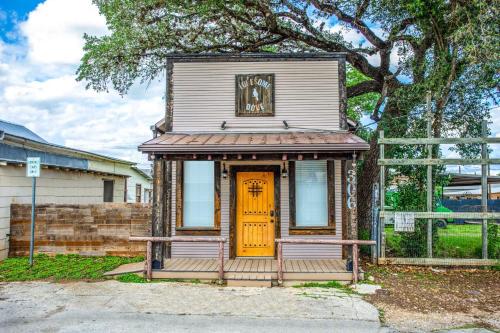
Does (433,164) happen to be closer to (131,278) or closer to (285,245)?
(285,245)

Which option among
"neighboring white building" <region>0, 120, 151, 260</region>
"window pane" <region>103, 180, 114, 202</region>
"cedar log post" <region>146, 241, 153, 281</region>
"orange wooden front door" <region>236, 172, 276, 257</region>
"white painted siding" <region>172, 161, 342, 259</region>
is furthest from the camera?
"window pane" <region>103, 180, 114, 202</region>

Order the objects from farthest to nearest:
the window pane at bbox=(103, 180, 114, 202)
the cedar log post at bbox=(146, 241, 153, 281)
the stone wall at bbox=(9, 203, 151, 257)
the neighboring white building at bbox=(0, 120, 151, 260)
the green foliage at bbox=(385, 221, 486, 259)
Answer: the window pane at bbox=(103, 180, 114, 202) < the stone wall at bbox=(9, 203, 151, 257) < the neighboring white building at bbox=(0, 120, 151, 260) < the green foliage at bbox=(385, 221, 486, 259) < the cedar log post at bbox=(146, 241, 153, 281)

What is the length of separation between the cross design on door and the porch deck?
5.43 ft

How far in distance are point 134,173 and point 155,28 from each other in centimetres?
975

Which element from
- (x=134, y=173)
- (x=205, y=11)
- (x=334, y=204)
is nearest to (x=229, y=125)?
(x=334, y=204)

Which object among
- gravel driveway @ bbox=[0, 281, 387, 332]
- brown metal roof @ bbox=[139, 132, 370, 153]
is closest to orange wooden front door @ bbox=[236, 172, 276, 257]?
brown metal roof @ bbox=[139, 132, 370, 153]

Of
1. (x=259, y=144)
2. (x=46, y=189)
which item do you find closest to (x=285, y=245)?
(x=259, y=144)

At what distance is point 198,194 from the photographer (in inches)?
366

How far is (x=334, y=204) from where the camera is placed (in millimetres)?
9055

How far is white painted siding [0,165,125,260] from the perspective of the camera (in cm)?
944

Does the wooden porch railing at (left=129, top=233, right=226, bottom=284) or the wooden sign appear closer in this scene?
the wooden porch railing at (left=129, top=233, right=226, bottom=284)

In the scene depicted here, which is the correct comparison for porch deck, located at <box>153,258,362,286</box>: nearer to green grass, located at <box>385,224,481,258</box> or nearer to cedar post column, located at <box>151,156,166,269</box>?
cedar post column, located at <box>151,156,166,269</box>

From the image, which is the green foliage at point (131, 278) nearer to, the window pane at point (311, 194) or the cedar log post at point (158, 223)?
the cedar log post at point (158, 223)

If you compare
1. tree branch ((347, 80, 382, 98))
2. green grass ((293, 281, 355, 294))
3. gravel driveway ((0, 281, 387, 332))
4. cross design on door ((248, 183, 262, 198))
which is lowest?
gravel driveway ((0, 281, 387, 332))
